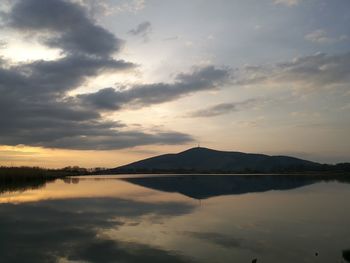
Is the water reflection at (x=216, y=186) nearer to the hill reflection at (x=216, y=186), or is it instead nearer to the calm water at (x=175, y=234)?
the hill reflection at (x=216, y=186)

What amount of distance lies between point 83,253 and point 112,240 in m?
2.27

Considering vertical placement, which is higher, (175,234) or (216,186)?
(216,186)

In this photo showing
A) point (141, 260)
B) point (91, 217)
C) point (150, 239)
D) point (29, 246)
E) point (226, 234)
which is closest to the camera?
point (141, 260)

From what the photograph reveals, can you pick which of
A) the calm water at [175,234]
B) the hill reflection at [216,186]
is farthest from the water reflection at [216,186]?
the calm water at [175,234]

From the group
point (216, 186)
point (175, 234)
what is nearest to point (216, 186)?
point (216, 186)

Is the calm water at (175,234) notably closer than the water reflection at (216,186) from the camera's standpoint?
Yes

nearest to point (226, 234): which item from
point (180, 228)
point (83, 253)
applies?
point (180, 228)

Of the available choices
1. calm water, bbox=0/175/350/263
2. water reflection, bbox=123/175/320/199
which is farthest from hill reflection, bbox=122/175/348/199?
calm water, bbox=0/175/350/263

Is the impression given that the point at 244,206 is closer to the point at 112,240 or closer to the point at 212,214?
the point at 212,214

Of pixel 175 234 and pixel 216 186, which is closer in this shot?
pixel 175 234

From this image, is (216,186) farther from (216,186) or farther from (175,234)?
(175,234)

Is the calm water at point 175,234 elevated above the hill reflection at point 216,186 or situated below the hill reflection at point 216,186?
below

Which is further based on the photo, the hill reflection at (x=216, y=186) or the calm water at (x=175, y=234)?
the hill reflection at (x=216, y=186)

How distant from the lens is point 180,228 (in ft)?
63.2
